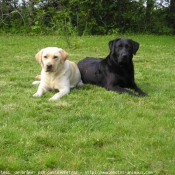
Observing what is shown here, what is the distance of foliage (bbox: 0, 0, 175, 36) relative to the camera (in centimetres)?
1891

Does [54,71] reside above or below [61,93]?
above

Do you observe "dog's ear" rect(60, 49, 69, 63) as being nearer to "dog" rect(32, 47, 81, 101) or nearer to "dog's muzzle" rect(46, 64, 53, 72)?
"dog" rect(32, 47, 81, 101)

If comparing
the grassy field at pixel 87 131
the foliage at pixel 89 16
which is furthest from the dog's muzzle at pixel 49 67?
the foliage at pixel 89 16

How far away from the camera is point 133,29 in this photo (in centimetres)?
2080

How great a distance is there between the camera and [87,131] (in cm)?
371

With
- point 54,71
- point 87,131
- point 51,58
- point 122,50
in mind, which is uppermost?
point 122,50

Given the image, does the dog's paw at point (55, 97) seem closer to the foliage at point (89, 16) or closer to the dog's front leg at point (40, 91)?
the dog's front leg at point (40, 91)

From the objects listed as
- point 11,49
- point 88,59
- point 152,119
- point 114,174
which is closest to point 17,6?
point 11,49

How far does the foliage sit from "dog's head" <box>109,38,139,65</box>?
40.3 feet

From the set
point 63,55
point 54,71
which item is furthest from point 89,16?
point 54,71

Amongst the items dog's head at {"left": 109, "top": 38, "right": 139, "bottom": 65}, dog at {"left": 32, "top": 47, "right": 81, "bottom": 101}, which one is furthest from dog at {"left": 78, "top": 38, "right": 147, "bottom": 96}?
dog at {"left": 32, "top": 47, "right": 81, "bottom": 101}

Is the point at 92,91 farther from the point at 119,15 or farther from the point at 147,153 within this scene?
the point at 119,15

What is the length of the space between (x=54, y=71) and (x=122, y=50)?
1.27m

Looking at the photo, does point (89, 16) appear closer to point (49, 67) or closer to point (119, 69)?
point (119, 69)
